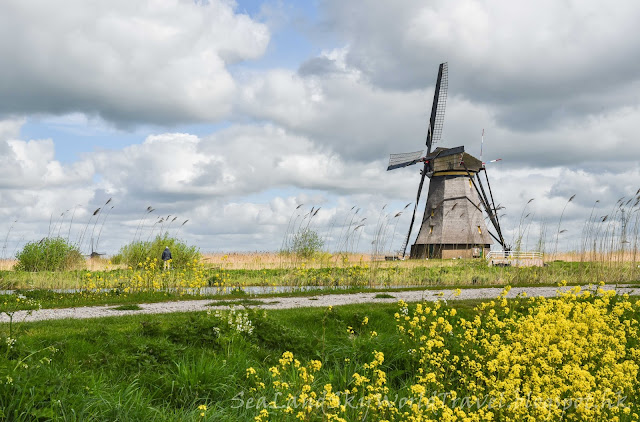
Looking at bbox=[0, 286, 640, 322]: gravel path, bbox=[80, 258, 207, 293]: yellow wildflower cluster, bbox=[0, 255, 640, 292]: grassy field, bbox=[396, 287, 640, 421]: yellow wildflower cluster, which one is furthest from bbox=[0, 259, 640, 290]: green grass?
bbox=[396, 287, 640, 421]: yellow wildflower cluster

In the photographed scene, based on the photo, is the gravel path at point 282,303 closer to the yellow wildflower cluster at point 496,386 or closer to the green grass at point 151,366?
the green grass at point 151,366

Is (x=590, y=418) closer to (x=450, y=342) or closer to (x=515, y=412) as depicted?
(x=515, y=412)

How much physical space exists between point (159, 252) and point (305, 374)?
2554cm

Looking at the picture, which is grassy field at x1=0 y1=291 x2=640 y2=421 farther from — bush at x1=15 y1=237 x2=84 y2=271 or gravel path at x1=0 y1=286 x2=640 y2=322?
bush at x1=15 y1=237 x2=84 y2=271

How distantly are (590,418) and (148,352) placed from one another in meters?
5.12

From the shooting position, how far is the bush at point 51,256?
27.7 m

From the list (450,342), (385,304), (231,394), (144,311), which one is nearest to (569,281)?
(385,304)

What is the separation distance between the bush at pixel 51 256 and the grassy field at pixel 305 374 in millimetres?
20385

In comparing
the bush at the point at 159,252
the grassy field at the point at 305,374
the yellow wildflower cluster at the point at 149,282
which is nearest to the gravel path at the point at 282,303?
the yellow wildflower cluster at the point at 149,282

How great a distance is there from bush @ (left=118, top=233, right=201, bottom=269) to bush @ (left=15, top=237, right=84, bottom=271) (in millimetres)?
2773

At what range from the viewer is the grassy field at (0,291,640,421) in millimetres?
5059

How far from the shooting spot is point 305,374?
16.6 ft

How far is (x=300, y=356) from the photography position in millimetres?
7629

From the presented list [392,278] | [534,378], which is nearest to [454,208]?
[392,278]
